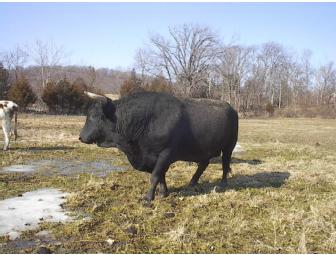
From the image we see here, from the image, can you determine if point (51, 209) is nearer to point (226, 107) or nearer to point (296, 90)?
point (226, 107)

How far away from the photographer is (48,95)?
47.9 meters

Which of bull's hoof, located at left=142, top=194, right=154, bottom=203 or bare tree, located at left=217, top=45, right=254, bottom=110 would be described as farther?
bare tree, located at left=217, top=45, right=254, bottom=110

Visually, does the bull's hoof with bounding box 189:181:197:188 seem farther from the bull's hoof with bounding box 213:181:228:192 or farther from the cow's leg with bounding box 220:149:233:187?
the cow's leg with bounding box 220:149:233:187

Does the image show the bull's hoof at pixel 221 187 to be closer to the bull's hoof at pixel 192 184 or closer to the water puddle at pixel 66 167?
the bull's hoof at pixel 192 184

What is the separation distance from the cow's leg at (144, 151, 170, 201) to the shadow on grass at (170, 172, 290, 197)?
0.82 metres

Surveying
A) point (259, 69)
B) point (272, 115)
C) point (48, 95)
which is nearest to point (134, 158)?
point (48, 95)

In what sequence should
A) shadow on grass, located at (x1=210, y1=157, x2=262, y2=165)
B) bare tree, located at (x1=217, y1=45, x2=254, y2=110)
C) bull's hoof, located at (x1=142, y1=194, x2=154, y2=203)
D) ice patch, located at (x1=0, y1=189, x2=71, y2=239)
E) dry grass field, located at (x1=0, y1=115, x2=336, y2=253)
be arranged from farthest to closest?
bare tree, located at (x1=217, y1=45, x2=254, y2=110)
shadow on grass, located at (x1=210, y1=157, x2=262, y2=165)
bull's hoof, located at (x1=142, y1=194, x2=154, y2=203)
ice patch, located at (x1=0, y1=189, x2=71, y2=239)
dry grass field, located at (x1=0, y1=115, x2=336, y2=253)

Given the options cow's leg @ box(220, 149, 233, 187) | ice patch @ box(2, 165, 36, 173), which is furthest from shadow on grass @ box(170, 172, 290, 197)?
ice patch @ box(2, 165, 36, 173)

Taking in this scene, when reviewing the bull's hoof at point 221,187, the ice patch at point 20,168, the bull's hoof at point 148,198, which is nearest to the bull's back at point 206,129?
the bull's hoof at point 221,187

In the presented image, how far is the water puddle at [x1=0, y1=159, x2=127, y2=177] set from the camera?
1109cm

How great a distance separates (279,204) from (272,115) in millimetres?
62700

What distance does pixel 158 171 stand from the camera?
8023 mm

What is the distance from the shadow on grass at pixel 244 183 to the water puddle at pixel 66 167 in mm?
2839

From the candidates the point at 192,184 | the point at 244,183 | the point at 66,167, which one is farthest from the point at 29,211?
the point at 244,183
